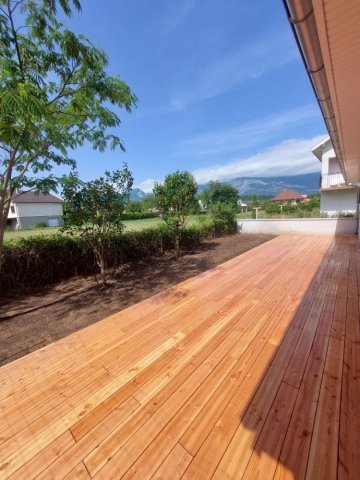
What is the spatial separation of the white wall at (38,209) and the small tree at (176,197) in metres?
24.9

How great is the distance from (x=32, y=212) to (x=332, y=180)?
A: 31187 mm

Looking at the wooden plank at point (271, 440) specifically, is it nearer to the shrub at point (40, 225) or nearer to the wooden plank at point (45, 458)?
the wooden plank at point (45, 458)

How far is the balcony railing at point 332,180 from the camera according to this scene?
1170 centimetres

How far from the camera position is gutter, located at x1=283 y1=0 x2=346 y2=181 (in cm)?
111

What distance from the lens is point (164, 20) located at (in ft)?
14.0

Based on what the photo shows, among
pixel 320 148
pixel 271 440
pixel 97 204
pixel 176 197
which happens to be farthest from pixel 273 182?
pixel 271 440

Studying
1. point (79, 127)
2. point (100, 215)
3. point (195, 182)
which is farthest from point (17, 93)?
point (195, 182)

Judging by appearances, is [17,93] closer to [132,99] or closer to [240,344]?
[132,99]

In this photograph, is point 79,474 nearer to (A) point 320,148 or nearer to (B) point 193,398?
(B) point 193,398

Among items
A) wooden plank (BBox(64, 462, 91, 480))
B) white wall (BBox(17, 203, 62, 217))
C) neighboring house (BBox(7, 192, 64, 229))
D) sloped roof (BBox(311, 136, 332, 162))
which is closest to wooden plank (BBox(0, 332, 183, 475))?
wooden plank (BBox(64, 462, 91, 480))

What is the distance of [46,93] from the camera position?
2.62 m

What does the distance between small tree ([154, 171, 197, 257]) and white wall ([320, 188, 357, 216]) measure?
10.1 metres

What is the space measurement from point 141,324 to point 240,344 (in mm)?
1225

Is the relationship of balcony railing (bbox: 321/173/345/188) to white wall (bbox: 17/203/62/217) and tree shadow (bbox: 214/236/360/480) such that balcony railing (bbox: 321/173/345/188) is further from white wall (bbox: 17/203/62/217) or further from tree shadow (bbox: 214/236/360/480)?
white wall (bbox: 17/203/62/217)
